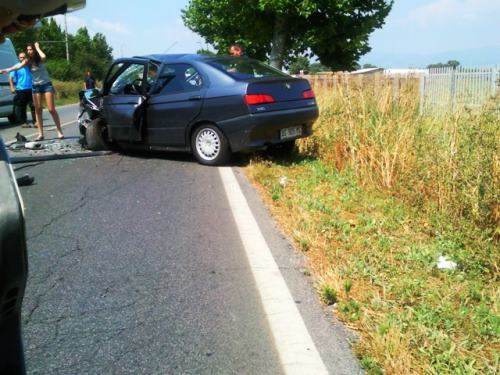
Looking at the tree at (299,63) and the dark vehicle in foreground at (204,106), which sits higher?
the tree at (299,63)

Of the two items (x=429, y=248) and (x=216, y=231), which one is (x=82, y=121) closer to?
(x=216, y=231)

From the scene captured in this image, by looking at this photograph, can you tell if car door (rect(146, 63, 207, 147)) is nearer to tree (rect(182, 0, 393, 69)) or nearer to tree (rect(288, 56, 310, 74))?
tree (rect(182, 0, 393, 69))

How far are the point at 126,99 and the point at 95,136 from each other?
1.28 meters

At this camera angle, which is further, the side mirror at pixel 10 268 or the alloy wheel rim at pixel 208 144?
the alloy wheel rim at pixel 208 144

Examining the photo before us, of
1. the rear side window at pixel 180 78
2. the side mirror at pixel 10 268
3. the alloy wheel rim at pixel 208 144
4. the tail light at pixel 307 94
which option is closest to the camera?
the side mirror at pixel 10 268

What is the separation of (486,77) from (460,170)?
535 inches

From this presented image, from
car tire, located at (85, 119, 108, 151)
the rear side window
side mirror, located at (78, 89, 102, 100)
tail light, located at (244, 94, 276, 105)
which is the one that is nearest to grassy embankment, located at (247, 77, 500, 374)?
tail light, located at (244, 94, 276, 105)

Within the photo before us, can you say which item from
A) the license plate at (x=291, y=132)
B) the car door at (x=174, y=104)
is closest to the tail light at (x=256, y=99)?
the license plate at (x=291, y=132)

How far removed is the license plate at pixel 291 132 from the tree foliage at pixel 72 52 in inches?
2584

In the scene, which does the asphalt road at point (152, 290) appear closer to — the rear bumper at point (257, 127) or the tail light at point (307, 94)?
the rear bumper at point (257, 127)

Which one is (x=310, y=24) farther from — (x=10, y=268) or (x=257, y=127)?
(x=10, y=268)

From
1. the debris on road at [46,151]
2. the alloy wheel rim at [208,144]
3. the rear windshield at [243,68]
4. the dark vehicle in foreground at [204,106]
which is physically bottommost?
the debris on road at [46,151]

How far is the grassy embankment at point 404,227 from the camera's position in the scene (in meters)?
2.75

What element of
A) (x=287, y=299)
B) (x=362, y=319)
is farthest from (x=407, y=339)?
(x=287, y=299)
